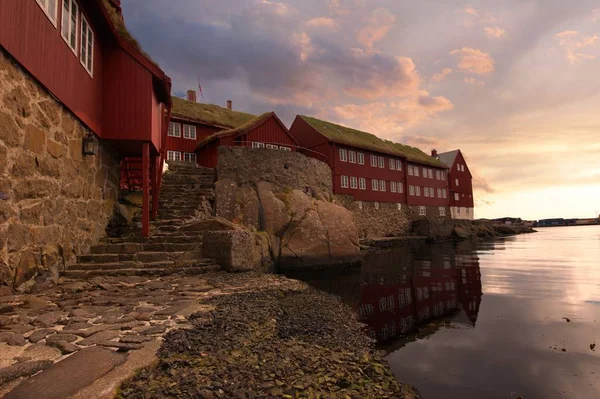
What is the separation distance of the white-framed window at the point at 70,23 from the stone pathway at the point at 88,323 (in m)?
5.51

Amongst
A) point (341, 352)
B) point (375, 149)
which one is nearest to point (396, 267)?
point (341, 352)

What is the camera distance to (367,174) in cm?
3581

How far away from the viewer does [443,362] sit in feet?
19.1

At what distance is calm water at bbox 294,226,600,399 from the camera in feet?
16.8

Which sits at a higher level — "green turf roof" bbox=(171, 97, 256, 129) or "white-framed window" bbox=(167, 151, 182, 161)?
"green turf roof" bbox=(171, 97, 256, 129)

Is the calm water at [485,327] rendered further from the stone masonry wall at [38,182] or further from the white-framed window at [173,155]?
the white-framed window at [173,155]

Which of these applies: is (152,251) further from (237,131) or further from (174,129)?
(174,129)

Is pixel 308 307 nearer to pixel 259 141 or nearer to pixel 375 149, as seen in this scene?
pixel 259 141

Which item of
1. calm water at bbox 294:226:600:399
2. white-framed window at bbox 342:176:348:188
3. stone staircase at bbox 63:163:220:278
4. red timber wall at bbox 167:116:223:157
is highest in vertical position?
red timber wall at bbox 167:116:223:157

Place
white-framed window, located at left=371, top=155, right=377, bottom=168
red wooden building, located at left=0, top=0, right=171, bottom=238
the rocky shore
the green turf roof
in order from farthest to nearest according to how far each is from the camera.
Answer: white-framed window, located at left=371, top=155, right=377, bottom=168
the green turf roof
red wooden building, located at left=0, top=0, right=171, bottom=238
the rocky shore

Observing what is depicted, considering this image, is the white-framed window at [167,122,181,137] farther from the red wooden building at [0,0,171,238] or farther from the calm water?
the calm water

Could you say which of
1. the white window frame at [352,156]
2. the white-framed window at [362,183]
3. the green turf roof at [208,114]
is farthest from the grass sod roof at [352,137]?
the green turf roof at [208,114]

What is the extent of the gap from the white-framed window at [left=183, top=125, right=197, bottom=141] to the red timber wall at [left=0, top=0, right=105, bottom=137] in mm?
15918

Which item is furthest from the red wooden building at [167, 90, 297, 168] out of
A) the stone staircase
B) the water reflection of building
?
the water reflection of building
